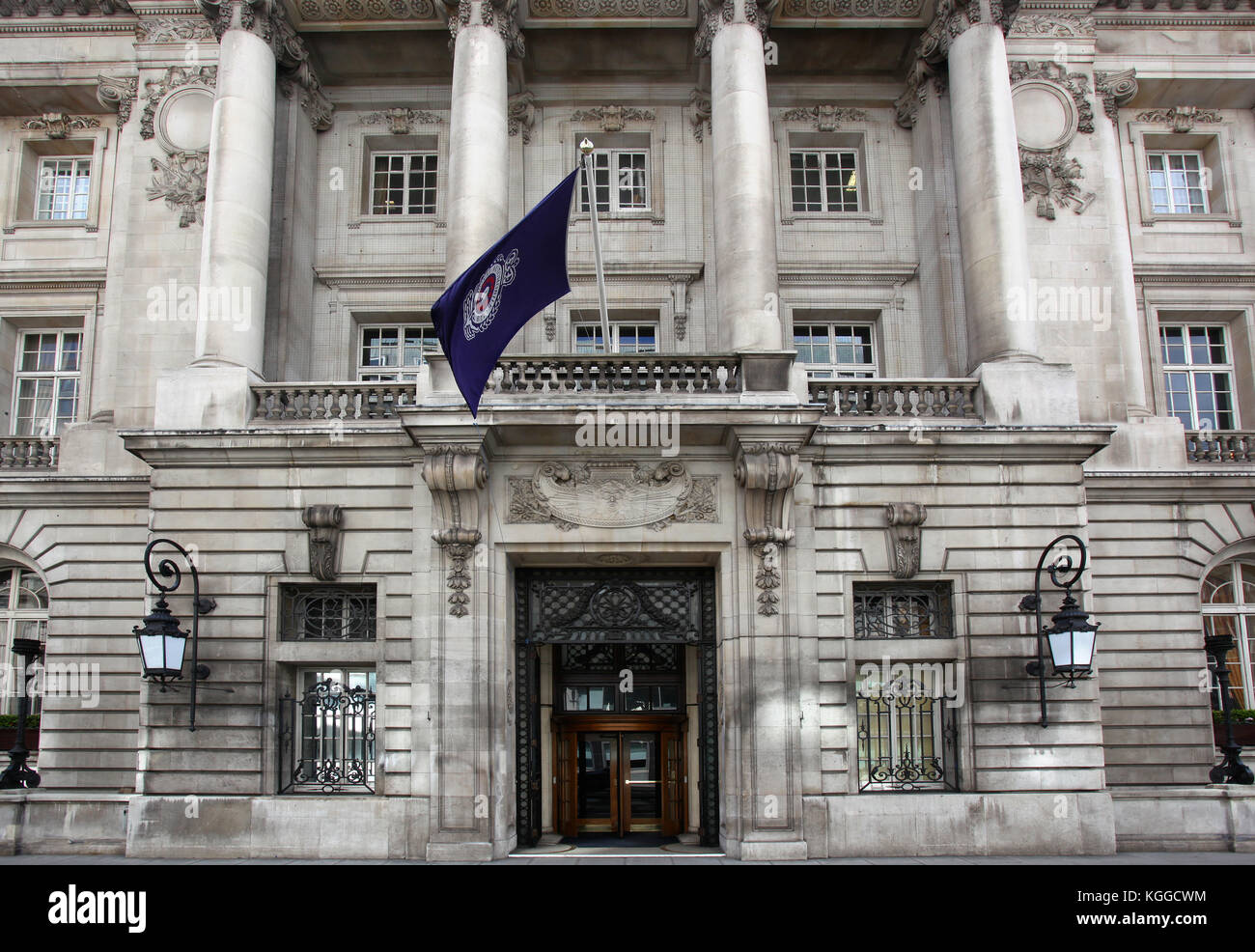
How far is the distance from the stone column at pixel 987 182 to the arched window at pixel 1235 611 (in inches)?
265

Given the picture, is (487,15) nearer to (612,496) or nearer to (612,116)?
(612,116)

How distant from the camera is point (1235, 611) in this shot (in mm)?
21391

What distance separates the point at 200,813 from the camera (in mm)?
16969

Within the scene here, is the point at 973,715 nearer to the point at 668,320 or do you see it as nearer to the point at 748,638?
the point at 748,638

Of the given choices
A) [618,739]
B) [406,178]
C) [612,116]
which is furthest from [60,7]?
[618,739]

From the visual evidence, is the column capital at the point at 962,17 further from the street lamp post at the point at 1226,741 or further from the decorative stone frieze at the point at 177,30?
the decorative stone frieze at the point at 177,30

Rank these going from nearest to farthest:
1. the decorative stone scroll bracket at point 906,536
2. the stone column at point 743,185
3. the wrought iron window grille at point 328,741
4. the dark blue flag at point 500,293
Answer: the dark blue flag at point 500,293 → the wrought iron window grille at point 328,741 → the decorative stone scroll bracket at point 906,536 → the stone column at point 743,185

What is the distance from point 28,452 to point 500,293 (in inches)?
478

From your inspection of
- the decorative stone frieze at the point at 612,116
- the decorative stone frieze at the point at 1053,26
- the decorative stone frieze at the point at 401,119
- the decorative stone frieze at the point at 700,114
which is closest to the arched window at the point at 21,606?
the decorative stone frieze at the point at 401,119

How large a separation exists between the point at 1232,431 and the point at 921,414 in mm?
7562

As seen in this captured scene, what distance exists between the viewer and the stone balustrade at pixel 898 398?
18672mm

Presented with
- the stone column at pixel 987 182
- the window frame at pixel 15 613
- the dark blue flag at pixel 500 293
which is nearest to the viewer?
the dark blue flag at pixel 500 293

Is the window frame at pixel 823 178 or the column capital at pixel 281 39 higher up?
the column capital at pixel 281 39

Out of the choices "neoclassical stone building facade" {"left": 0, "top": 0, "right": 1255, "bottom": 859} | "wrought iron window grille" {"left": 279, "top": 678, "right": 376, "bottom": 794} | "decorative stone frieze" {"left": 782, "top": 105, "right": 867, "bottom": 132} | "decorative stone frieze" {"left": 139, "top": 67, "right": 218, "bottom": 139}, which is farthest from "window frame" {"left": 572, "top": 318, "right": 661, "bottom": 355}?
"decorative stone frieze" {"left": 139, "top": 67, "right": 218, "bottom": 139}
